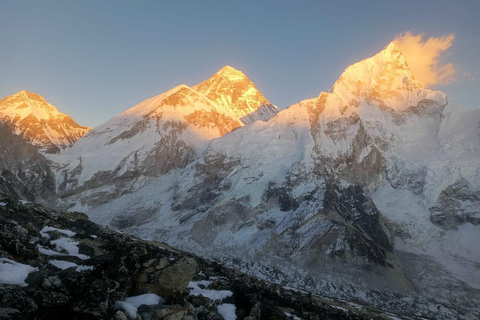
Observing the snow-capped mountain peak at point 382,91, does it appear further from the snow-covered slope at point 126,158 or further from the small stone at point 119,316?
the small stone at point 119,316

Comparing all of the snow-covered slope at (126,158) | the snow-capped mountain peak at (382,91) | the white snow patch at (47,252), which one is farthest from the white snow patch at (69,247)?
the snow-capped mountain peak at (382,91)

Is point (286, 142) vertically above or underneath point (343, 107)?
underneath

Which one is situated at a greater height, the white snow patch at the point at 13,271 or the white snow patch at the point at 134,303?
the white snow patch at the point at 13,271

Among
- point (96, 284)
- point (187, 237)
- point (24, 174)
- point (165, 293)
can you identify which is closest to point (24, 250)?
point (96, 284)

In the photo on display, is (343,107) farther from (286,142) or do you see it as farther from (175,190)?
(175,190)

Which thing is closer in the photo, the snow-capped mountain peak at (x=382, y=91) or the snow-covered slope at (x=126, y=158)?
the snow-covered slope at (x=126, y=158)
